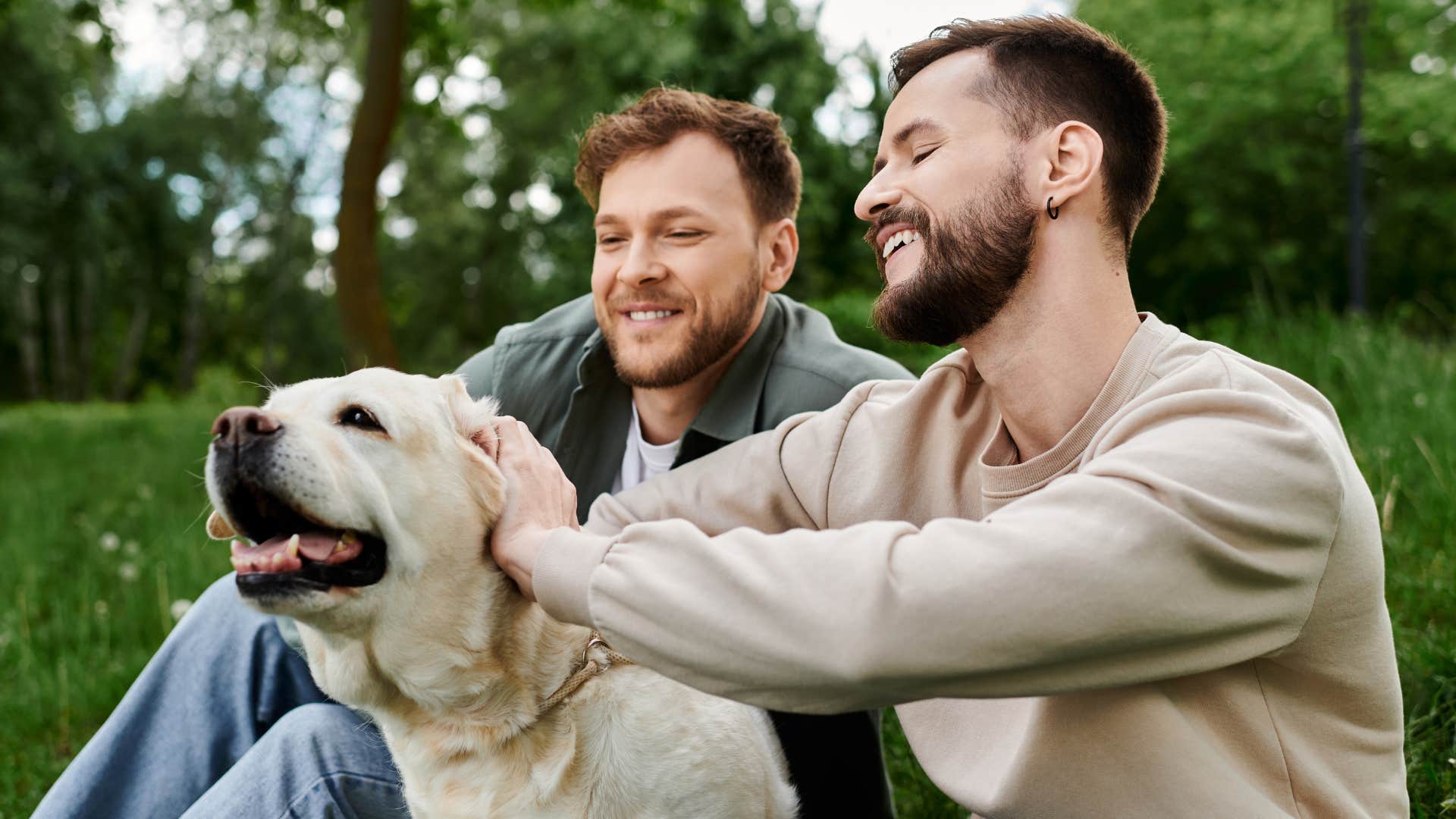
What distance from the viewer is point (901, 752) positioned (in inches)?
133

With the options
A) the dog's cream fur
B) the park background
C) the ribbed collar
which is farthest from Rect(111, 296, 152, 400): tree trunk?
the ribbed collar

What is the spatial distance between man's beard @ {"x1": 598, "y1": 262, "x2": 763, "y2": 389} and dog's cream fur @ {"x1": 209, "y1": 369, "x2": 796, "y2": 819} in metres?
0.97

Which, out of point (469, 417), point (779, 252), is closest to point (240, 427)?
point (469, 417)

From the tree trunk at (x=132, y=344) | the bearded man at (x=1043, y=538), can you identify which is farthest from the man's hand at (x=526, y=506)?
the tree trunk at (x=132, y=344)

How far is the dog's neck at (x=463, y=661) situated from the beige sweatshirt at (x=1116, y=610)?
1.43ft

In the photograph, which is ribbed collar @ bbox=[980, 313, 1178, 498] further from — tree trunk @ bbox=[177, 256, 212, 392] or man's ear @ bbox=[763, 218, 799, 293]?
tree trunk @ bbox=[177, 256, 212, 392]

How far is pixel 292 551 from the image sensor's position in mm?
1943

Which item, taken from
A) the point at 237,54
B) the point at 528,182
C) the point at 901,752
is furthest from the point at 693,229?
the point at 237,54

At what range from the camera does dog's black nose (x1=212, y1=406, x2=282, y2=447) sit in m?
1.89

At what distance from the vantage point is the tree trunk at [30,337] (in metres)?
28.4

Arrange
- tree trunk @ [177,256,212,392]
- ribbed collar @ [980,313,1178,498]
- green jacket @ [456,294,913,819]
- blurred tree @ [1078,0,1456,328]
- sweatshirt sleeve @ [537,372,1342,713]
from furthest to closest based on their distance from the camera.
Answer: tree trunk @ [177,256,212,392] → blurred tree @ [1078,0,1456,328] → green jacket @ [456,294,913,819] → ribbed collar @ [980,313,1178,498] → sweatshirt sleeve @ [537,372,1342,713]

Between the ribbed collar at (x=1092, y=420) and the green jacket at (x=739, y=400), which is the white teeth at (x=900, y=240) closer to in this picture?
the ribbed collar at (x=1092, y=420)

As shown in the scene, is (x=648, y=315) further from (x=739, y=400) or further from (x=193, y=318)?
(x=193, y=318)

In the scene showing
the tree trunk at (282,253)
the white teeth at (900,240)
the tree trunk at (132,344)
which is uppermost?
the white teeth at (900,240)
